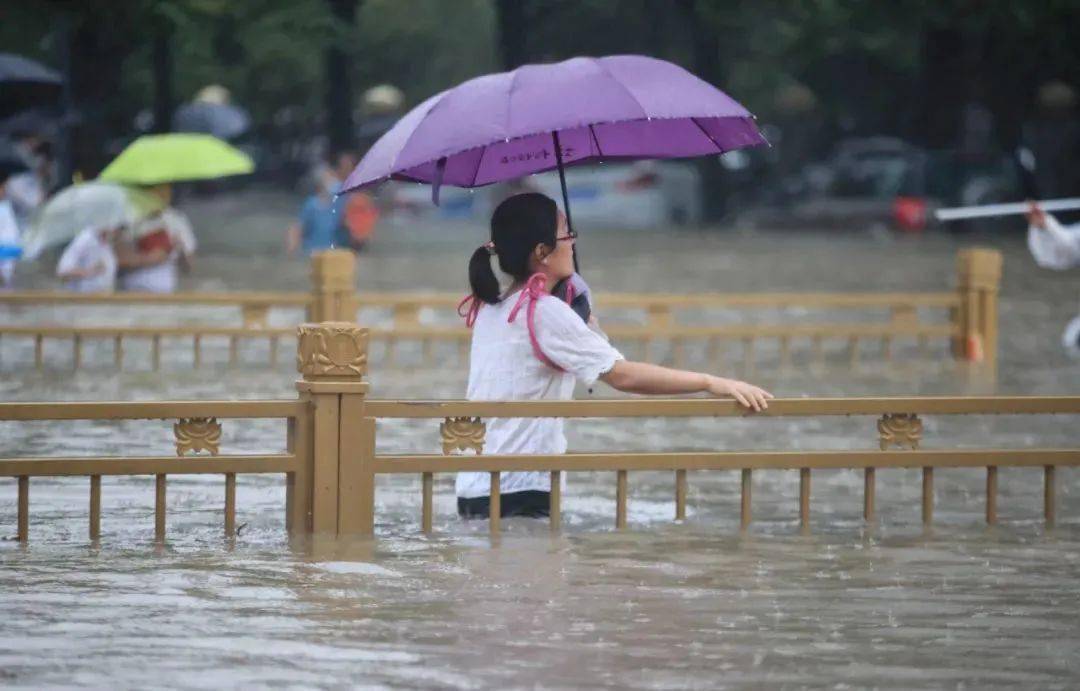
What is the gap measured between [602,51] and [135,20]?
55.3ft

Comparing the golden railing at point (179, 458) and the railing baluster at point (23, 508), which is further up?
the golden railing at point (179, 458)

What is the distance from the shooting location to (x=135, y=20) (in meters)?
36.1

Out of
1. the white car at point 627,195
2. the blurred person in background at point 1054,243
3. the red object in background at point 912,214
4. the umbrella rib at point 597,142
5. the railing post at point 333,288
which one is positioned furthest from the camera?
the white car at point 627,195

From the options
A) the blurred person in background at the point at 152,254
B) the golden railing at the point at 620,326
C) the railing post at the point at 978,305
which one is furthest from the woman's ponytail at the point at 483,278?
the blurred person in background at the point at 152,254

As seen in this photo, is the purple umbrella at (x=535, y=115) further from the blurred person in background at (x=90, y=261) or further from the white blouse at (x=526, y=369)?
the blurred person in background at (x=90, y=261)

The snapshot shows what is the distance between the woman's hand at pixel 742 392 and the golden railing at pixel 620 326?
7.66 m

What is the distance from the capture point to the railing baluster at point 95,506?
9.03 m

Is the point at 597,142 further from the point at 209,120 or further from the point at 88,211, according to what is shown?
the point at 209,120

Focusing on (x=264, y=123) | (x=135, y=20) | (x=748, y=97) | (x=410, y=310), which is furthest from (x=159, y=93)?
(x=410, y=310)

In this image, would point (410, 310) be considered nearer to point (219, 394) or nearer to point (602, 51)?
point (219, 394)

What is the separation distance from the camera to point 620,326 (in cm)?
1836

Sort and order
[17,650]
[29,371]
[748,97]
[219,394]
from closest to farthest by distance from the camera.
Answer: [17,650], [219,394], [29,371], [748,97]

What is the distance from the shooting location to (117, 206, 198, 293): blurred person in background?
1877 centimetres

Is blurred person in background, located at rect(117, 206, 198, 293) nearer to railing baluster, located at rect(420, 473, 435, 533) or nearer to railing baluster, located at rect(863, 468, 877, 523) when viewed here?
railing baluster, located at rect(420, 473, 435, 533)
